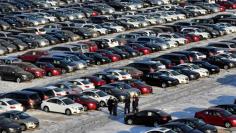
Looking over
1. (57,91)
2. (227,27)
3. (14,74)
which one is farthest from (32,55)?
(227,27)

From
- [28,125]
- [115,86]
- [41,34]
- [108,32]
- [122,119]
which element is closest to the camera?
[28,125]

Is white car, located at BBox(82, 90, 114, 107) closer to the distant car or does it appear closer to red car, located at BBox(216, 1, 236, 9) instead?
the distant car

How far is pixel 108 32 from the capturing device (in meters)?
87.8

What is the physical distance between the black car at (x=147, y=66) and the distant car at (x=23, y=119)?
18.6 m

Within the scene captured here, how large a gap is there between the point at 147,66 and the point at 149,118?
17424 mm

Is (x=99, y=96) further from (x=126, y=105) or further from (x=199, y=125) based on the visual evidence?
(x=199, y=125)

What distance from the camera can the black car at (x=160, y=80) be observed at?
60.0 meters

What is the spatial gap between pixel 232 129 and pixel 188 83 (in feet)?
49.9

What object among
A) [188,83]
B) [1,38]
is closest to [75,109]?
[188,83]

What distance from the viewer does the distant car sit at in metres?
46.1

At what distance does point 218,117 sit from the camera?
47.1 metres

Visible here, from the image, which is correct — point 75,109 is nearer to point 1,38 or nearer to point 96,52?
point 96,52

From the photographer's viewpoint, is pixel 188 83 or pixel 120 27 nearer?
pixel 188 83

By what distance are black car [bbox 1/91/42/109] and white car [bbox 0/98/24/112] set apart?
96 cm
